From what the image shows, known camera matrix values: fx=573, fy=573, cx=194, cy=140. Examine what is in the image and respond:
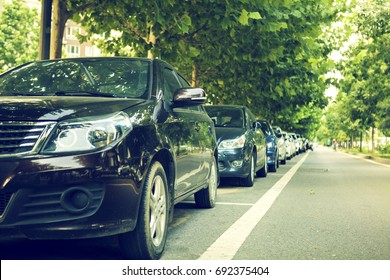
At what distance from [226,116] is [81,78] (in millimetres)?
6626

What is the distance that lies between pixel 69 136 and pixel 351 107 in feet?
113

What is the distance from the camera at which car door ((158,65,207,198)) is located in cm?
520

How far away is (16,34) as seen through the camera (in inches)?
1645

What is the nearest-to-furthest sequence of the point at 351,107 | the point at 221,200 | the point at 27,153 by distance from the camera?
the point at 27,153 < the point at 221,200 < the point at 351,107

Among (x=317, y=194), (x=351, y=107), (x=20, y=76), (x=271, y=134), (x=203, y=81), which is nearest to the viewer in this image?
(x=20, y=76)

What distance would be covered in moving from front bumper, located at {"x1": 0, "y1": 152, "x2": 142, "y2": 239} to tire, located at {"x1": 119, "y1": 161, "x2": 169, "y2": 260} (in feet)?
1.10

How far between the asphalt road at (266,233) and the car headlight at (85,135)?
1.12 meters

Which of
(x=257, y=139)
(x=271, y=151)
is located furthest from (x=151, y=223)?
(x=271, y=151)

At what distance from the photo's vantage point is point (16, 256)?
177 inches

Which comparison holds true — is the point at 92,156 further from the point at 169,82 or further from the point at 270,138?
the point at 270,138

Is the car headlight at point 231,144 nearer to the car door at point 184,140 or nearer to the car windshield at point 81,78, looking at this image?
the car door at point 184,140

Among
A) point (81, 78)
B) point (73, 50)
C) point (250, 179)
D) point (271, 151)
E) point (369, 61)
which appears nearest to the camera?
point (81, 78)
